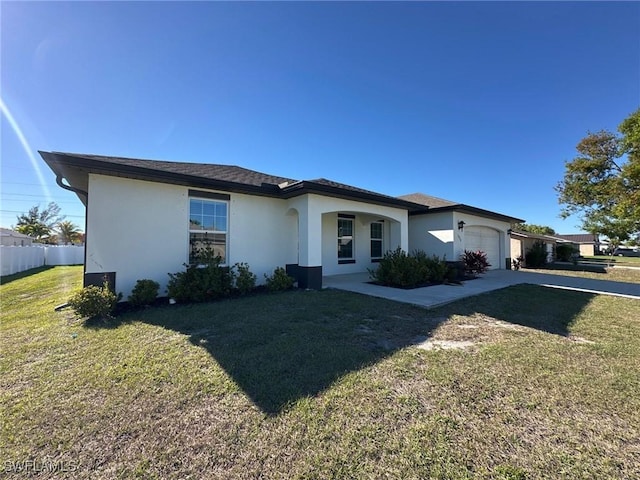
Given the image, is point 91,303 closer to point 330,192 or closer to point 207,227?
point 207,227

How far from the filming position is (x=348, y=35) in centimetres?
839

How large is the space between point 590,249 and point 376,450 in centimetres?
7086

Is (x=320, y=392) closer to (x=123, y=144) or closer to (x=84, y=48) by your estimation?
(x=84, y=48)

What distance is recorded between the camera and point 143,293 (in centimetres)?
634

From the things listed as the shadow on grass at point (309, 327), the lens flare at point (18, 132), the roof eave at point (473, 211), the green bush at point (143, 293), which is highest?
the lens flare at point (18, 132)

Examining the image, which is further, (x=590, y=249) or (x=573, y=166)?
(x=590, y=249)

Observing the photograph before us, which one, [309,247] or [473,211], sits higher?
[473,211]

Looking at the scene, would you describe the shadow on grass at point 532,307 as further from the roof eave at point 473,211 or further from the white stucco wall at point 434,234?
the roof eave at point 473,211

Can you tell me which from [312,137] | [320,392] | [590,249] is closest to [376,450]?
[320,392]

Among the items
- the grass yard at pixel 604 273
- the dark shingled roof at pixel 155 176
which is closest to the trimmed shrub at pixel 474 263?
the grass yard at pixel 604 273

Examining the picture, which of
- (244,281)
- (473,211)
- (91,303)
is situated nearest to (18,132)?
(91,303)

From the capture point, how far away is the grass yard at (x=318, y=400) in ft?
6.27

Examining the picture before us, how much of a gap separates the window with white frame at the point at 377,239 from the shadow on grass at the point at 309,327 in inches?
225

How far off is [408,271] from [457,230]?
15.8ft
